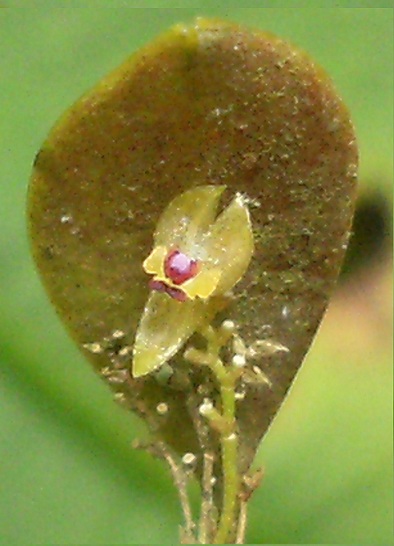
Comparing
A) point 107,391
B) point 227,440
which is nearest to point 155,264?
point 227,440

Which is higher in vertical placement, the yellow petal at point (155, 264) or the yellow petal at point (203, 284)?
the yellow petal at point (155, 264)

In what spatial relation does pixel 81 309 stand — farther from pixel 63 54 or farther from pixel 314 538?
pixel 314 538

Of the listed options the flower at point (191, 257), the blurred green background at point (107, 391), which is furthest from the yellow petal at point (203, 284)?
the blurred green background at point (107, 391)

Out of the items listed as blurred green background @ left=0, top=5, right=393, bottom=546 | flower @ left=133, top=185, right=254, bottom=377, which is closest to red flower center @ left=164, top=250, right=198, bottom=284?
flower @ left=133, top=185, right=254, bottom=377

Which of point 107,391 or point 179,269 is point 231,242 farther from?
point 107,391

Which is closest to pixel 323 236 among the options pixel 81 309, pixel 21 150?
pixel 81 309

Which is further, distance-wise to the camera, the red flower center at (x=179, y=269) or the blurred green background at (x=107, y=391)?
the blurred green background at (x=107, y=391)

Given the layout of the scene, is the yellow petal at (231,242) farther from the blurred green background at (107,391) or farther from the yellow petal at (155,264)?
the blurred green background at (107,391)
